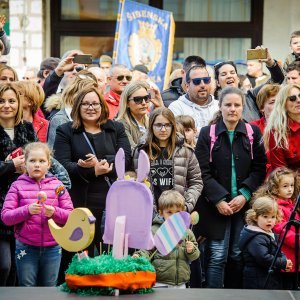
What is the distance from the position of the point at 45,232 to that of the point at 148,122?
1378mm

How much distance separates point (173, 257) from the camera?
7.29 meters

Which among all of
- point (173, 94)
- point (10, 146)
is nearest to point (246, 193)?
point (10, 146)

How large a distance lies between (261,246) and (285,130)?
1.09 metres

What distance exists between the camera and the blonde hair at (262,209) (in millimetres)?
7578

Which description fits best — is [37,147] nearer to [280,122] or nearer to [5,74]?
[5,74]

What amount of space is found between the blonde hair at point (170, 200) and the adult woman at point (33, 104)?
1.63m

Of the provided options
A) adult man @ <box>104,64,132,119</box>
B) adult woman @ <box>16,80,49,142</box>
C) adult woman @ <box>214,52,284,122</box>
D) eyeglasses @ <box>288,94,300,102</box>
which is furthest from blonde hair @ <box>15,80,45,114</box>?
eyeglasses @ <box>288,94,300,102</box>

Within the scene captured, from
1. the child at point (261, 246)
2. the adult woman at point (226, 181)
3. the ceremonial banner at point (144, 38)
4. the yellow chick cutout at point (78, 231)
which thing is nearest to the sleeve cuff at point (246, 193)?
the adult woman at point (226, 181)

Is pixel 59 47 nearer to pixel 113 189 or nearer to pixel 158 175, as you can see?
pixel 158 175

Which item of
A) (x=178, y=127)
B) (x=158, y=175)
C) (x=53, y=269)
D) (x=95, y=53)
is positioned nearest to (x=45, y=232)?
(x=53, y=269)

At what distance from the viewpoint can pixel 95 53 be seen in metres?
16.5

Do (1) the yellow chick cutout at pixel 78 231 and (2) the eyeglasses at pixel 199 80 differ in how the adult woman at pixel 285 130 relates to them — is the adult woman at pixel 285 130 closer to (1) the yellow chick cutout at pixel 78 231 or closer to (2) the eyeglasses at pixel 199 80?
(2) the eyeglasses at pixel 199 80

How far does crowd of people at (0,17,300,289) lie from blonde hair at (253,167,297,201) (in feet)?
0.04

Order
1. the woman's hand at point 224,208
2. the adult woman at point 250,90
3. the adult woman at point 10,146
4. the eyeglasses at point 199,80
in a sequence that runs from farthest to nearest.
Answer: the adult woman at point 250,90 < the eyeglasses at point 199,80 < the woman's hand at point 224,208 < the adult woman at point 10,146
